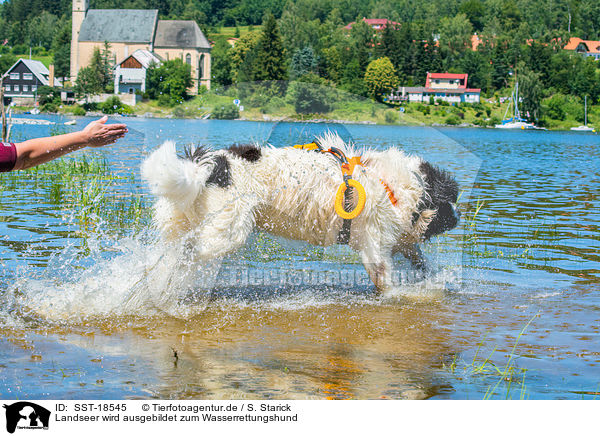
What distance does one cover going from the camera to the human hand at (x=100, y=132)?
3758mm

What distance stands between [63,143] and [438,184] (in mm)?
3248

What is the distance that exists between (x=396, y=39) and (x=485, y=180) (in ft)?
294

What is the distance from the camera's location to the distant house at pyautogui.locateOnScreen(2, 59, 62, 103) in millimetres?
84750

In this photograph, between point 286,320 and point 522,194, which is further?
point 522,194

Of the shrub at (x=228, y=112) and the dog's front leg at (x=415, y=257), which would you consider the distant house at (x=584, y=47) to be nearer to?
the shrub at (x=228, y=112)

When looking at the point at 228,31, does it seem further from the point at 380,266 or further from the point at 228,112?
the point at 380,266

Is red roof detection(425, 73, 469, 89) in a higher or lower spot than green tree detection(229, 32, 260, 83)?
higher

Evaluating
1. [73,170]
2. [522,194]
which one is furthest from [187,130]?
[522,194]

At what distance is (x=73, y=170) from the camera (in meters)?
11.8

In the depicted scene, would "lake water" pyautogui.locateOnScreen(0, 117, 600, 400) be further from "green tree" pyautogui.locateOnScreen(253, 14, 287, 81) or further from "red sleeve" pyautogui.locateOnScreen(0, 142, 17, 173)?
"green tree" pyautogui.locateOnScreen(253, 14, 287, 81)

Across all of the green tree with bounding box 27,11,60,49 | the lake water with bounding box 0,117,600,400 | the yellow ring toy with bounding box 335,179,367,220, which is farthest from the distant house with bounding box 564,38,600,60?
the yellow ring toy with bounding box 335,179,367,220

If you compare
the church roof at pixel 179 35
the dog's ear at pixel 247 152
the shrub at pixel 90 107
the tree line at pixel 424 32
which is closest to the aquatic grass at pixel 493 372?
the dog's ear at pixel 247 152

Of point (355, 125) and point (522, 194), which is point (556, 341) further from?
point (522, 194)

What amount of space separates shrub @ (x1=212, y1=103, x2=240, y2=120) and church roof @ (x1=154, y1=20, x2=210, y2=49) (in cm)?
11303
